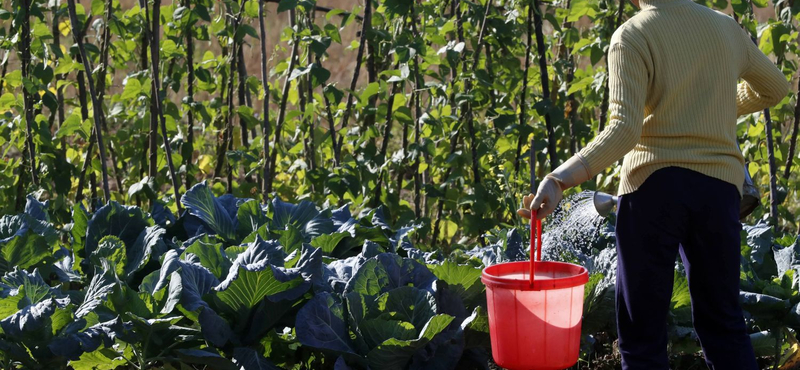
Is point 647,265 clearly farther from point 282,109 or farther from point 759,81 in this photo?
point 282,109

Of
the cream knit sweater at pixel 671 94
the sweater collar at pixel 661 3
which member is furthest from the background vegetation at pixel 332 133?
the sweater collar at pixel 661 3

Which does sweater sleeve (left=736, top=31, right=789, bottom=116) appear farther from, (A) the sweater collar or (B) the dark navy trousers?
(B) the dark navy trousers

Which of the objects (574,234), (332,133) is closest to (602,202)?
(574,234)

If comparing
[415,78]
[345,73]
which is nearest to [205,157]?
[415,78]

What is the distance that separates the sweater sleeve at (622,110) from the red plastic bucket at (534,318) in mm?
203

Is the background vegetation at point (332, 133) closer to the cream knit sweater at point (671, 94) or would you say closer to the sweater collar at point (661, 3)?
the cream knit sweater at point (671, 94)

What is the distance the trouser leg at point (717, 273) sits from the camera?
2.04 metres

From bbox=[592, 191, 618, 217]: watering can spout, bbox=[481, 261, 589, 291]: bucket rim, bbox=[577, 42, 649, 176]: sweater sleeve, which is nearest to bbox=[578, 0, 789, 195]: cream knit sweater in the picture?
bbox=[577, 42, 649, 176]: sweater sleeve

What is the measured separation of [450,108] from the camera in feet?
12.4

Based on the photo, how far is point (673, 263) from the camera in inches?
82.9

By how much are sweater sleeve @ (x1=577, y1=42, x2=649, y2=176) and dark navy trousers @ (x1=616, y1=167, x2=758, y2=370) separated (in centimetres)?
14

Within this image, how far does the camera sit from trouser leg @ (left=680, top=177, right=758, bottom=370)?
2043mm

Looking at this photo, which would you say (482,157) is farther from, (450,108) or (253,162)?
(253,162)

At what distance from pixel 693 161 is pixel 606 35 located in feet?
6.64
